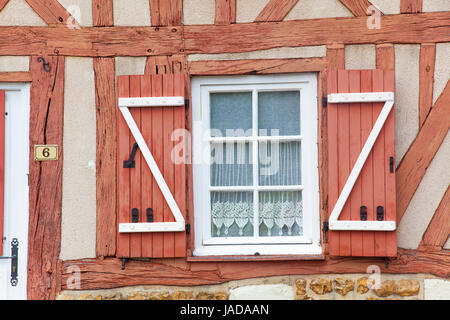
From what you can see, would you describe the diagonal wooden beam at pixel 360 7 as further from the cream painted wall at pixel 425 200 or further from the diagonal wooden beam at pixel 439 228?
the diagonal wooden beam at pixel 439 228

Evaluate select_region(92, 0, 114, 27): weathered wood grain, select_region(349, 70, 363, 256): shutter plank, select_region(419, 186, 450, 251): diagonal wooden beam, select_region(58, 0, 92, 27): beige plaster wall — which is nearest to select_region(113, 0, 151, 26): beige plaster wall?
select_region(92, 0, 114, 27): weathered wood grain

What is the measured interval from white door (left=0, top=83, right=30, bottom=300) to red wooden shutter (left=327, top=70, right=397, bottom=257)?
242 cm

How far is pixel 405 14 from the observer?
379cm

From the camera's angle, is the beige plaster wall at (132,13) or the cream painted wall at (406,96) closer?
the cream painted wall at (406,96)

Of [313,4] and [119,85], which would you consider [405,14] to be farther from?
[119,85]

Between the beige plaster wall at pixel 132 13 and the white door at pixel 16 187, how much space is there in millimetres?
940

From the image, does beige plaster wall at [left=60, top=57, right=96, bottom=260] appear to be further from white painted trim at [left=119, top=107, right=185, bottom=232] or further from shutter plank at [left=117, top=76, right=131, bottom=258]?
white painted trim at [left=119, top=107, right=185, bottom=232]

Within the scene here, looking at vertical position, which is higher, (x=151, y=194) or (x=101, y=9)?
(x=101, y=9)

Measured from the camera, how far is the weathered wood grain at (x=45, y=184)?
151 inches

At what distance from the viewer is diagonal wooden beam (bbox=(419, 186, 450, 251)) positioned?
147 inches

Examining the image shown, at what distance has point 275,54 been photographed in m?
3.84

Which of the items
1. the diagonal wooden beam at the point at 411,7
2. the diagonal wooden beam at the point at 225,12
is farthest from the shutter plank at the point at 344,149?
the diagonal wooden beam at the point at 225,12

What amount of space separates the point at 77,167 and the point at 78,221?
1.41 feet
